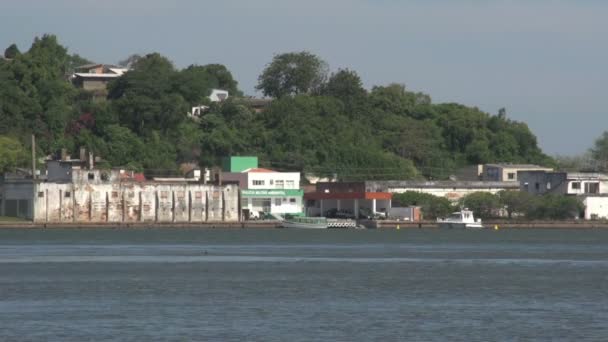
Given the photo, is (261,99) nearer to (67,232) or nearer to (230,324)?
→ (67,232)

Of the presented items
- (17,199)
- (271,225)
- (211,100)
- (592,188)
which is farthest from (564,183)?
(17,199)

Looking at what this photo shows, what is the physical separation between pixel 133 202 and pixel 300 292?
71.2 m

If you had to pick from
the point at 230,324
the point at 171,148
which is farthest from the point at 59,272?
the point at 171,148

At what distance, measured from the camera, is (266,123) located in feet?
497

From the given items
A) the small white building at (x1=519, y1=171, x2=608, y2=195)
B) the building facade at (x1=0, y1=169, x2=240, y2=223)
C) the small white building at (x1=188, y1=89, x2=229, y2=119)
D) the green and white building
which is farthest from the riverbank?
the small white building at (x1=188, y1=89, x2=229, y2=119)

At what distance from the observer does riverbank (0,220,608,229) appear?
394 feet

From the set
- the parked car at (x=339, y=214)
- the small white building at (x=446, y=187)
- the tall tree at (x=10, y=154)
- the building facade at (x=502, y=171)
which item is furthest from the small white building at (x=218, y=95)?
the tall tree at (x=10, y=154)

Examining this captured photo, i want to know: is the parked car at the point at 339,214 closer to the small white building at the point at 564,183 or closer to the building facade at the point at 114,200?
the building facade at the point at 114,200

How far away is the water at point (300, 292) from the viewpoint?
1658 inches

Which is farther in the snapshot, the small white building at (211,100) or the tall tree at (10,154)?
the small white building at (211,100)

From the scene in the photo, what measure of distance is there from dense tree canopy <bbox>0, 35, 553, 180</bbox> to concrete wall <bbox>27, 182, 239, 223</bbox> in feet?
32.0

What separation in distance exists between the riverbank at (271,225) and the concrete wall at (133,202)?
0.64 meters

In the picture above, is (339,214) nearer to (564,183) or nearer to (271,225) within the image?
(271,225)

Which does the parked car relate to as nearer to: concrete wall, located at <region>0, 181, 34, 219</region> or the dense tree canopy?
the dense tree canopy
